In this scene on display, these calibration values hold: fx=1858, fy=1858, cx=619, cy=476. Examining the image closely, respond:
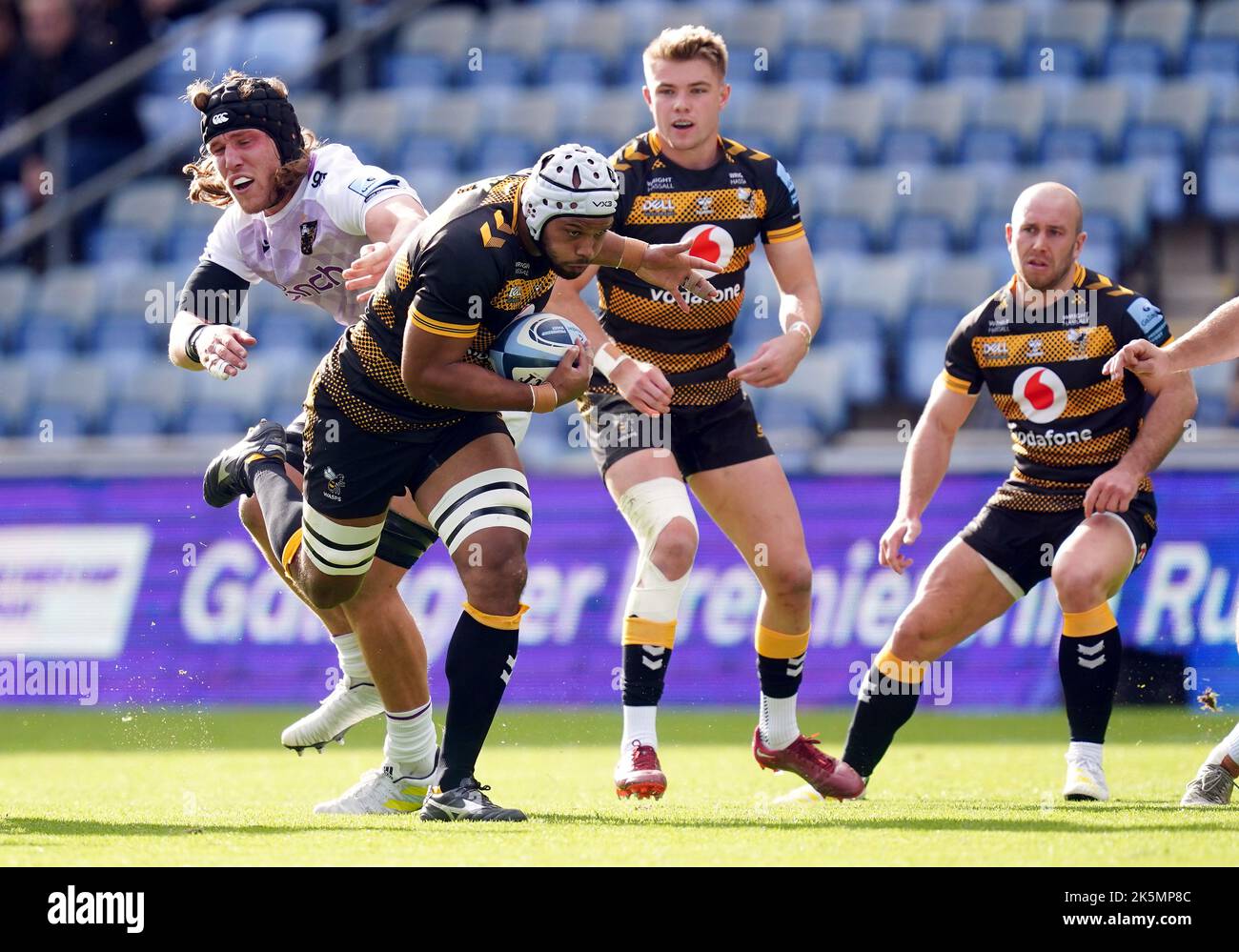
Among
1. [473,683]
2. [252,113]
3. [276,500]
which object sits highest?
[252,113]

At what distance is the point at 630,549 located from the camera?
11.7 meters

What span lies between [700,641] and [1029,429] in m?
4.33

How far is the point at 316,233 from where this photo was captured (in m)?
7.06

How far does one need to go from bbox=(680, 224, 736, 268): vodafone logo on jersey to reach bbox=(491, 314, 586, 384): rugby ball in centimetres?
124

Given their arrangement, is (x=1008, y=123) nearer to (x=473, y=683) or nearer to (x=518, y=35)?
(x=518, y=35)

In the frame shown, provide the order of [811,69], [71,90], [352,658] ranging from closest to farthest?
1. [352,658]
2. [811,69]
3. [71,90]

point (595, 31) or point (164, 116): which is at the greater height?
point (595, 31)

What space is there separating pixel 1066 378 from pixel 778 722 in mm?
1778

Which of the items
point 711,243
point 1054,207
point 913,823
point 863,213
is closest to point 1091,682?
point 913,823

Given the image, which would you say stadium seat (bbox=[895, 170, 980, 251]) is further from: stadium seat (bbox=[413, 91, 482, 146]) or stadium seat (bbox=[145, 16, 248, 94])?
stadium seat (bbox=[145, 16, 248, 94])

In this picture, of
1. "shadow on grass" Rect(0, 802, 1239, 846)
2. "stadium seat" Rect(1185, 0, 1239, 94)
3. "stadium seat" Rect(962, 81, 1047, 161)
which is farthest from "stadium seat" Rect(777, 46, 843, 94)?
"shadow on grass" Rect(0, 802, 1239, 846)

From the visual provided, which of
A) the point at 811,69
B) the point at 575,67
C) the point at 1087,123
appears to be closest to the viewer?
the point at 1087,123
